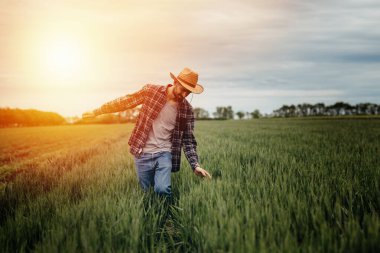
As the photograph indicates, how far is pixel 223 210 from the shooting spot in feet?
8.91

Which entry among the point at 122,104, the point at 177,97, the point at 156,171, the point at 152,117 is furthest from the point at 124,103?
the point at 156,171

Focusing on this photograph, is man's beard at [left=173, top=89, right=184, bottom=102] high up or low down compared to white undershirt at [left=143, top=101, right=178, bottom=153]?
up

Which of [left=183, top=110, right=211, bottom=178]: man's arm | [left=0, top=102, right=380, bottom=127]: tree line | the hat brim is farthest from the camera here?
[left=0, top=102, right=380, bottom=127]: tree line

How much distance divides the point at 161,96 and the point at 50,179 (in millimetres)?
3067

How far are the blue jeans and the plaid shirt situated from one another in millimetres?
150

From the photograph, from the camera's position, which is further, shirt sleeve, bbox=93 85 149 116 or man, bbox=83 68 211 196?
shirt sleeve, bbox=93 85 149 116

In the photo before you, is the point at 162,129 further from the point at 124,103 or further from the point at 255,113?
the point at 255,113

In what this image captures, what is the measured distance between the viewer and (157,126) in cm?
388

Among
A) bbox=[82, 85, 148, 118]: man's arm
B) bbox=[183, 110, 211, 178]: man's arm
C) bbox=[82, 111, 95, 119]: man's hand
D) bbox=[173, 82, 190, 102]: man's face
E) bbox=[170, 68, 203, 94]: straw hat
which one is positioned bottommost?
bbox=[183, 110, 211, 178]: man's arm

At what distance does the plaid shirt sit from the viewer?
3816 millimetres

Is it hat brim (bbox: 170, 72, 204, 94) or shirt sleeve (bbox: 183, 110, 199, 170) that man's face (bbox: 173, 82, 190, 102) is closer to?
hat brim (bbox: 170, 72, 204, 94)

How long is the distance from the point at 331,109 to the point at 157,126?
149 m

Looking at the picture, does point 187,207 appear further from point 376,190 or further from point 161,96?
point 376,190

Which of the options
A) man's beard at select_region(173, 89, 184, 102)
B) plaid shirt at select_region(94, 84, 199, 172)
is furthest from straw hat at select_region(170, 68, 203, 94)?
plaid shirt at select_region(94, 84, 199, 172)
